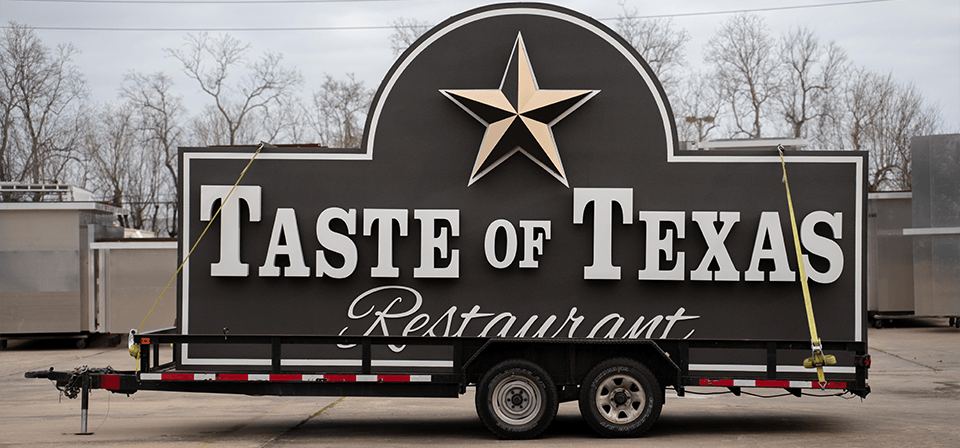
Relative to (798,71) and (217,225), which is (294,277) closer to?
(217,225)

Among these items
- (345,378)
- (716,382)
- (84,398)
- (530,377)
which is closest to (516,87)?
(530,377)

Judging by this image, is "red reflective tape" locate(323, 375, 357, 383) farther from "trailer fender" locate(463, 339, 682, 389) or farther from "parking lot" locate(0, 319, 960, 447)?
"trailer fender" locate(463, 339, 682, 389)

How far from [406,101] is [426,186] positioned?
103 centimetres

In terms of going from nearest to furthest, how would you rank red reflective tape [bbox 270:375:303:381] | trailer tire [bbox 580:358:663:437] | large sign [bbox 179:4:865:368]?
trailer tire [bbox 580:358:663:437] < red reflective tape [bbox 270:375:303:381] < large sign [bbox 179:4:865:368]

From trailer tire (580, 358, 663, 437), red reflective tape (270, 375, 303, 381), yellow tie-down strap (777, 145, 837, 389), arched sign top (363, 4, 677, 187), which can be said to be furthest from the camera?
arched sign top (363, 4, 677, 187)

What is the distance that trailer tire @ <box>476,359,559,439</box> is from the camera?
8.59m

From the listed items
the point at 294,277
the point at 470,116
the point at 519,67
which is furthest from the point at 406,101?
the point at 294,277

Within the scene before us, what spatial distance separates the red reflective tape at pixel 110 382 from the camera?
350 inches

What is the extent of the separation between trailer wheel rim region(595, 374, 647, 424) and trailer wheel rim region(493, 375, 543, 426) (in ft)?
2.34

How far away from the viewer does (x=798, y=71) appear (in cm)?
3975

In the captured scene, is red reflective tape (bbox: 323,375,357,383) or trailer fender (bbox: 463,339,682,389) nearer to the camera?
red reflective tape (bbox: 323,375,357,383)

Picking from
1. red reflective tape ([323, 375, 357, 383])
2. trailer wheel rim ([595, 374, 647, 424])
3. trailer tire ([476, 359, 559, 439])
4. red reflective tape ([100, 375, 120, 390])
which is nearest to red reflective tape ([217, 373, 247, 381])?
red reflective tape ([323, 375, 357, 383])

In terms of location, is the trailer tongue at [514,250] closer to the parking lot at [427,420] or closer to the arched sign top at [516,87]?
the arched sign top at [516,87]

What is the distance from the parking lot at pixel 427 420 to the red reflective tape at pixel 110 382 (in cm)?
61
